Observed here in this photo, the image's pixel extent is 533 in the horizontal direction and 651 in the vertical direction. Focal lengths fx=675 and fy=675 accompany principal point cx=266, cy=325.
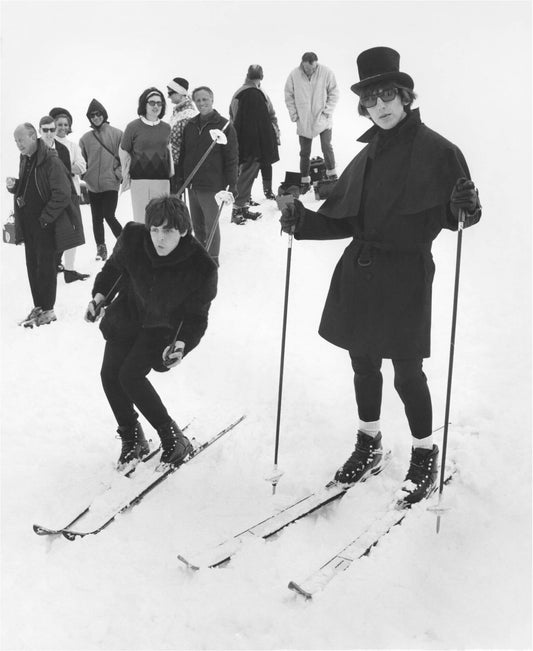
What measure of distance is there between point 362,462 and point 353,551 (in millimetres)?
727

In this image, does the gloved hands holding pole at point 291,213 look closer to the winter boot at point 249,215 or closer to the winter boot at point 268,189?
the winter boot at point 249,215

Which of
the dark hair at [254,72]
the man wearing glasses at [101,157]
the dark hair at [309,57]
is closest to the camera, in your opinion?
the man wearing glasses at [101,157]

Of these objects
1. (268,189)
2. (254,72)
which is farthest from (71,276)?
(254,72)

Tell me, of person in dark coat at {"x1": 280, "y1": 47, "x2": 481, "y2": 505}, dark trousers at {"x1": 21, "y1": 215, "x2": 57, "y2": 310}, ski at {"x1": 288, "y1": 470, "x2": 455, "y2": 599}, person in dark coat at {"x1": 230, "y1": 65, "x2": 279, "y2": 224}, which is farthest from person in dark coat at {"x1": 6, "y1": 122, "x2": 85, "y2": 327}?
ski at {"x1": 288, "y1": 470, "x2": 455, "y2": 599}

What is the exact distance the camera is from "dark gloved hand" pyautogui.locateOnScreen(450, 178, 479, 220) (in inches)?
117

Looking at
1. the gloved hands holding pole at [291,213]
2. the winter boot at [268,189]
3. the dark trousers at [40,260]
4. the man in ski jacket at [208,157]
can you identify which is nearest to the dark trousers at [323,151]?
the winter boot at [268,189]

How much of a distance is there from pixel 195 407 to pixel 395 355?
210cm

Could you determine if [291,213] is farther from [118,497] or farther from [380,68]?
[118,497]

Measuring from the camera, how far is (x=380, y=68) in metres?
3.21

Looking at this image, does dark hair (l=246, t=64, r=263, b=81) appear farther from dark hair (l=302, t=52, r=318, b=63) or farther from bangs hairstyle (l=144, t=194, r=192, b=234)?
bangs hairstyle (l=144, t=194, r=192, b=234)

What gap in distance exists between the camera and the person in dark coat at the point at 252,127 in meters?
8.46

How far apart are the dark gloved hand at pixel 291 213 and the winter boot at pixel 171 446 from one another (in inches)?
53.3

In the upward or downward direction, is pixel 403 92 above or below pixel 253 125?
below

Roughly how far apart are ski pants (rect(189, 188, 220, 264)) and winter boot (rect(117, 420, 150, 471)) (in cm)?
334
